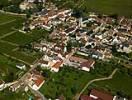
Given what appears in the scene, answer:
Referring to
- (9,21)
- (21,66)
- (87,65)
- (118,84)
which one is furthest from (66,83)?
(9,21)

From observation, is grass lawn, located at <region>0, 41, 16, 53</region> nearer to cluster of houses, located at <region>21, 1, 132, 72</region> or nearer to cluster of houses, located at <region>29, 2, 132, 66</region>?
cluster of houses, located at <region>21, 1, 132, 72</region>

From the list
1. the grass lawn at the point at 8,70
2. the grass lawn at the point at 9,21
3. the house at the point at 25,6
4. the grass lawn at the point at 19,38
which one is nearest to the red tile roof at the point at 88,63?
the grass lawn at the point at 8,70

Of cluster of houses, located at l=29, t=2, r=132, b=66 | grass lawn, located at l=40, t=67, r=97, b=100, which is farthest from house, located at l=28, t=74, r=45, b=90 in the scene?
cluster of houses, located at l=29, t=2, r=132, b=66

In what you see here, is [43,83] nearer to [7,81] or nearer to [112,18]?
[7,81]

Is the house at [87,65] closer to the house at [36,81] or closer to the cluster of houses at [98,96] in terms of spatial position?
the cluster of houses at [98,96]

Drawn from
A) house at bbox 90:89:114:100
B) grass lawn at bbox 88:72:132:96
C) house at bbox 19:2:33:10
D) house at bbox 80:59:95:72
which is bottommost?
grass lawn at bbox 88:72:132:96

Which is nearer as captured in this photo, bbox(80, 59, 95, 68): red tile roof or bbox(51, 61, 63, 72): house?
bbox(51, 61, 63, 72): house
